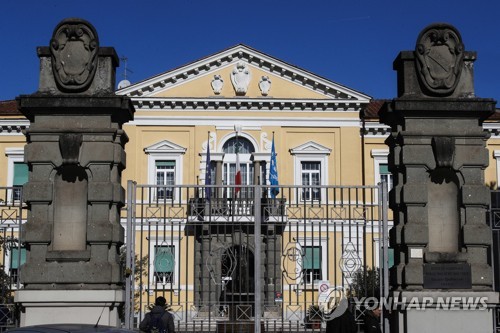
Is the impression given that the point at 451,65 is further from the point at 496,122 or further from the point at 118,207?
the point at 496,122

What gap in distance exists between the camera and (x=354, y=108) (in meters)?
37.8

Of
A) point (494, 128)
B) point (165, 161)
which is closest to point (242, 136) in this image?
point (165, 161)

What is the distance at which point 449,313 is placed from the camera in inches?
436

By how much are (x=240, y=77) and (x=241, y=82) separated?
0.86ft

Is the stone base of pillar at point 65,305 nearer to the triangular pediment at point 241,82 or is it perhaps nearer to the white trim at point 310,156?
the triangular pediment at point 241,82

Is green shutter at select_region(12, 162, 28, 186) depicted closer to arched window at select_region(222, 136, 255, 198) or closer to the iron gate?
arched window at select_region(222, 136, 255, 198)

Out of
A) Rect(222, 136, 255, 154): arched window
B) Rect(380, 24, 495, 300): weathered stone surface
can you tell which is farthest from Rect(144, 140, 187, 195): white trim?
Rect(380, 24, 495, 300): weathered stone surface

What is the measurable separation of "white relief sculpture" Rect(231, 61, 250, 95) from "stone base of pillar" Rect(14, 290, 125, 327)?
2740 centimetres

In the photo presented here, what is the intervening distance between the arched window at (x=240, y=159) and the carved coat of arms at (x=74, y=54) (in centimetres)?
2434

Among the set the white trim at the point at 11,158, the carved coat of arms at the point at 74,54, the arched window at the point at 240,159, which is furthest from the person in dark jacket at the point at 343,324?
the white trim at the point at 11,158

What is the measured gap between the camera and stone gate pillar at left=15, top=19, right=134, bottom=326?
1089cm

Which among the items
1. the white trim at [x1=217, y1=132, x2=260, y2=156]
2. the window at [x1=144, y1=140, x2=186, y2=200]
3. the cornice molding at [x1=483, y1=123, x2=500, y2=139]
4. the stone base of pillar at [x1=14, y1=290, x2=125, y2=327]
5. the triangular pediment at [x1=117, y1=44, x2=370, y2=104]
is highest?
the triangular pediment at [x1=117, y1=44, x2=370, y2=104]

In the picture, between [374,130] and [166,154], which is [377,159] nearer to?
[374,130]

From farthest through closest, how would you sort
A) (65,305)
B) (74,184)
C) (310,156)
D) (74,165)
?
(310,156) → (74,184) → (74,165) → (65,305)
